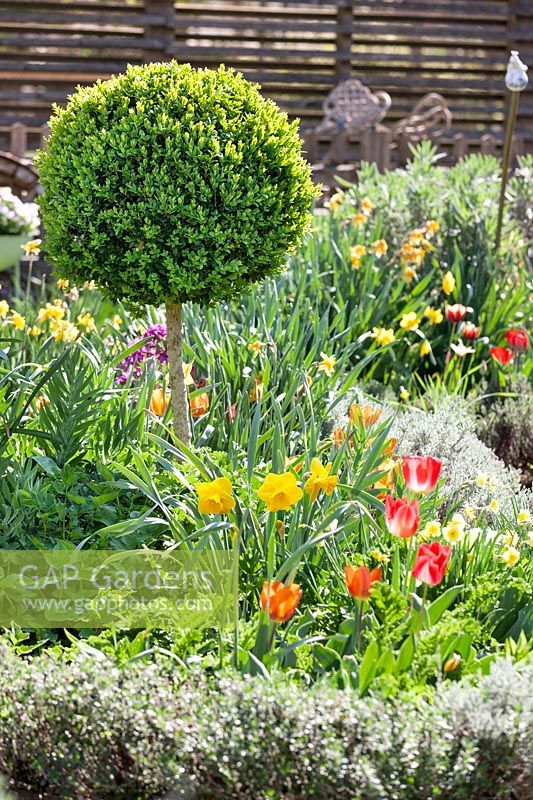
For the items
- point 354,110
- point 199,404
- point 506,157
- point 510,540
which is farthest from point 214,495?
point 354,110

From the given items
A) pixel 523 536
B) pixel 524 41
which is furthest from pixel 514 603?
pixel 524 41

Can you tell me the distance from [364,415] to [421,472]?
961 mm

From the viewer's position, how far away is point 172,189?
2.61 metres

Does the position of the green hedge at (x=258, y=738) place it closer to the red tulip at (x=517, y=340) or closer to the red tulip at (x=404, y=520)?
the red tulip at (x=404, y=520)

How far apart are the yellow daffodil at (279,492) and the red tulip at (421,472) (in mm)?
226

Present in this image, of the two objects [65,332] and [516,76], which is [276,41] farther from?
[65,332]

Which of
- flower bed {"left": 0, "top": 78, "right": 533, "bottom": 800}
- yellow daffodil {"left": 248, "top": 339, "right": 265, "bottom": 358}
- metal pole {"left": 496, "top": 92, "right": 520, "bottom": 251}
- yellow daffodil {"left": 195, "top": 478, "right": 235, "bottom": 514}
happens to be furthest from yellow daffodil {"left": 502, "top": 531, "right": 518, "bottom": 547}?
metal pole {"left": 496, "top": 92, "right": 520, "bottom": 251}

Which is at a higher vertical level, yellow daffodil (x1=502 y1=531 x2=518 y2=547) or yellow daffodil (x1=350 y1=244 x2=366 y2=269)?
yellow daffodil (x1=350 y1=244 x2=366 y2=269)

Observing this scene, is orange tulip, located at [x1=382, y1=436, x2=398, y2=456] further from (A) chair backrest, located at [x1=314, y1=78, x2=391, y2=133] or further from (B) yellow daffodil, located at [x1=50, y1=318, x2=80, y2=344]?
(A) chair backrest, located at [x1=314, y1=78, x2=391, y2=133]

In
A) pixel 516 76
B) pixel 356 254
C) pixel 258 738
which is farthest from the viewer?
pixel 516 76

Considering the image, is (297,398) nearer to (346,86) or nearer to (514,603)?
(514,603)

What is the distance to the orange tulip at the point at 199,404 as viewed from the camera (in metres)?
A: 3.06

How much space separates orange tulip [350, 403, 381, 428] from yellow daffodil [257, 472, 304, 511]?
848 mm

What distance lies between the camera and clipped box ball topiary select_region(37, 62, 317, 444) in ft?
8.63
